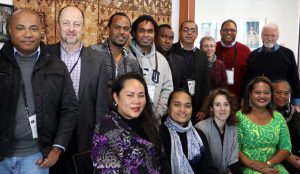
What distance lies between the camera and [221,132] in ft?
9.38

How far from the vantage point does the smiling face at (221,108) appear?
284cm

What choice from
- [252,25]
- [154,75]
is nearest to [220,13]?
[252,25]

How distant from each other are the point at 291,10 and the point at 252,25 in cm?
69

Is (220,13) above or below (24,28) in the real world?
above

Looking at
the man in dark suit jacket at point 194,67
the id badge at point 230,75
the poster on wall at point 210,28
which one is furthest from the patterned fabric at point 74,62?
the poster on wall at point 210,28

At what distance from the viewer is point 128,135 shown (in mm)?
1881

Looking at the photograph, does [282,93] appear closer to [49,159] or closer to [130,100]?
[130,100]

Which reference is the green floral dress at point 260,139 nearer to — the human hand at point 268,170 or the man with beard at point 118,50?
the human hand at point 268,170

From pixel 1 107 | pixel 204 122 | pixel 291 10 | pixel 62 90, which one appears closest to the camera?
pixel 1 107

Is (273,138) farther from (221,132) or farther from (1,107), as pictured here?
(1,107)

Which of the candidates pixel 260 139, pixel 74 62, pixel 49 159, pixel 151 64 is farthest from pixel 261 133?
pixel 49 159

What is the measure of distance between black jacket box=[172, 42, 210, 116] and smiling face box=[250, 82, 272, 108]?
54cm

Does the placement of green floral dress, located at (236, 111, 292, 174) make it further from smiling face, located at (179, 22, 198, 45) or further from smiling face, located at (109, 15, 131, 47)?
smiling face, located at (109, 15, 131, 47)

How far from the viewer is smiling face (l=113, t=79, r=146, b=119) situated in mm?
1999
